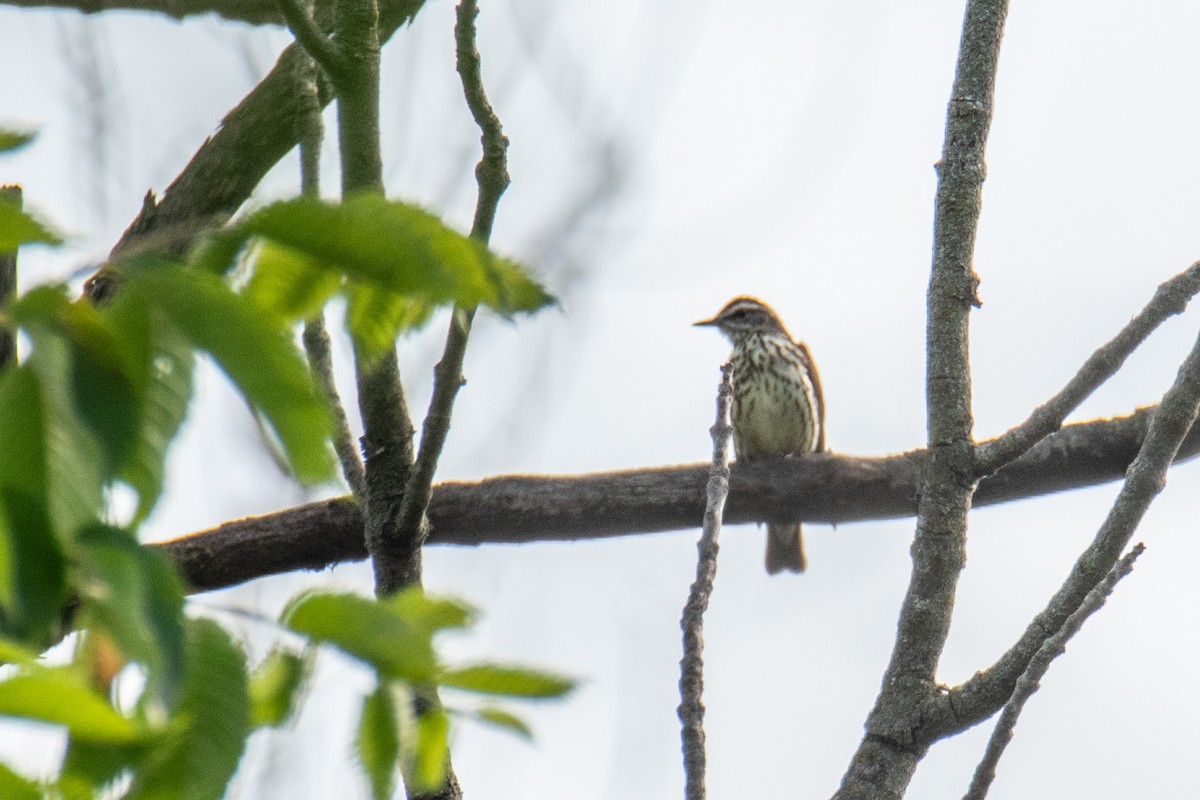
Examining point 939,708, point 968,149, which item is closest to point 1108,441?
point 968,149

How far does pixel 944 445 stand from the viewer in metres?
3.84

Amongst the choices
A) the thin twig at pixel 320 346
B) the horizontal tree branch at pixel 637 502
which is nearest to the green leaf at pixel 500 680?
the thin twig at pixel 320 346

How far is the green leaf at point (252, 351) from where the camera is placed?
Result: 1180 millimetres

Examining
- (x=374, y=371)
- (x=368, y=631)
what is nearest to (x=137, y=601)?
(x=368, y=631)

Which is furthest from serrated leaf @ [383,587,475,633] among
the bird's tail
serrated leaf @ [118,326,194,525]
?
the bird's tail

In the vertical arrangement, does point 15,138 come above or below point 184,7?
below

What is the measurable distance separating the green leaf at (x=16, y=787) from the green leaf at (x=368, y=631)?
0.25 metres

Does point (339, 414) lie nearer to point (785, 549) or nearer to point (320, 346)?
point (320, 346)

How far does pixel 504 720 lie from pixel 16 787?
0.42 meters

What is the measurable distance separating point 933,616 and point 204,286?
2861 millimetres

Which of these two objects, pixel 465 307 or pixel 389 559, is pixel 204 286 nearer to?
pixel 465 307

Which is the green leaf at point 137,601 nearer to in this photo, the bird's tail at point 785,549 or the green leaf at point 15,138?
the green leaf at point 15,138

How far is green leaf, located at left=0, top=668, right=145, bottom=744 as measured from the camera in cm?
111

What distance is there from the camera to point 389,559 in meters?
3.55
